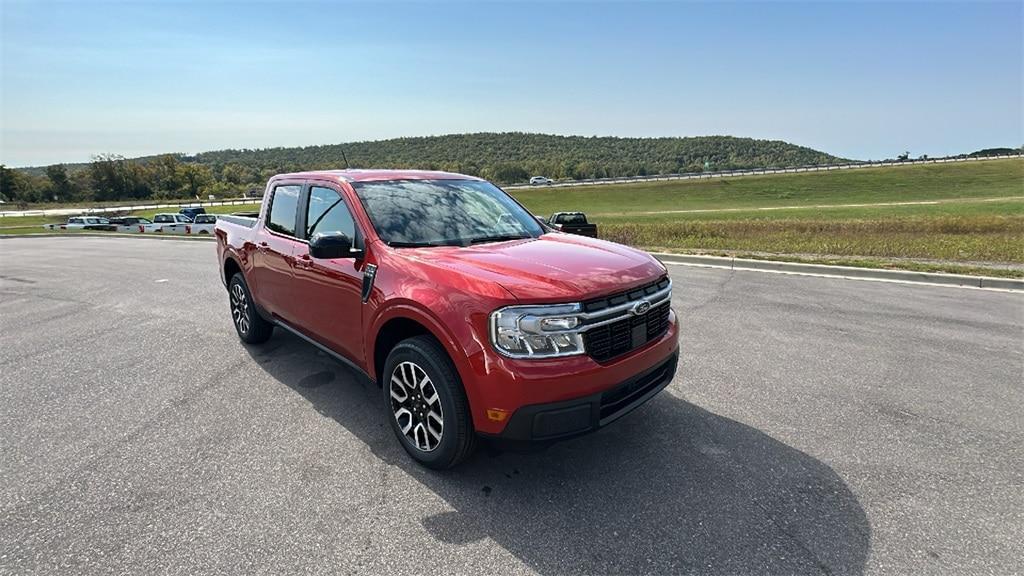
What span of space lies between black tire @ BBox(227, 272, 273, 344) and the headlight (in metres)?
3.43

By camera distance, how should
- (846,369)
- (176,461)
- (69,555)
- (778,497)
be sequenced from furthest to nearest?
(846,369)
(176,461)
(778,497)
(69,555)

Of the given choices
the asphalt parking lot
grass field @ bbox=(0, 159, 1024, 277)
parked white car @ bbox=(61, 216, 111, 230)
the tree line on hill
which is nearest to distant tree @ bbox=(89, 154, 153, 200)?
the tree line on hill

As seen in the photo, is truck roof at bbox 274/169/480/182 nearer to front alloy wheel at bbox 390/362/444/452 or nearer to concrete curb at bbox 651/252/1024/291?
front alloy wheel at bbox 390/362/444/452

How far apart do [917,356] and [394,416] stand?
16.5ft

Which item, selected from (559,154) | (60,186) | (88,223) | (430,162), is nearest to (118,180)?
(60,186)

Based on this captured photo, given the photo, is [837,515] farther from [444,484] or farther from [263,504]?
[263,504]

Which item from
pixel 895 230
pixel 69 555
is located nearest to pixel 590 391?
pixel 69 555

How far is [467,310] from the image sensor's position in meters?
2.69

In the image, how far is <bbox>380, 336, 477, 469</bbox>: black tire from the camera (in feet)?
9.18

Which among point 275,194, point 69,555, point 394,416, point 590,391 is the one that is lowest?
point 69,555

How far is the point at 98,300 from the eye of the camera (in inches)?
321

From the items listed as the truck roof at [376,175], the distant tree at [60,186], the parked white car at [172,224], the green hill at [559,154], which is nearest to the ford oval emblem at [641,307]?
the truck roof at [376,175]

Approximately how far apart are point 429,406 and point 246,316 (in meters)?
3.38

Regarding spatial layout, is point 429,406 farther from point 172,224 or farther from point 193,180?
point 193,180
